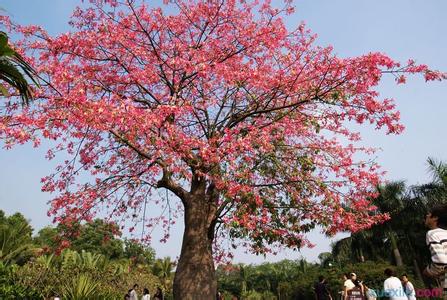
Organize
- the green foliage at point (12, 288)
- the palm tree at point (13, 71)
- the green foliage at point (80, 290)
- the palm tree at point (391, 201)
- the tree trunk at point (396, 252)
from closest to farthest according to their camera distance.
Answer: the palm tree at point (13, 71) → the green foliage at point (12, 288) → the green foliage at point (80, 290) → the tree trunk at point (396, 252) → the palm tree at point (391, 201)

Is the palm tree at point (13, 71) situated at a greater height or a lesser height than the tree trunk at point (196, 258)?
greater

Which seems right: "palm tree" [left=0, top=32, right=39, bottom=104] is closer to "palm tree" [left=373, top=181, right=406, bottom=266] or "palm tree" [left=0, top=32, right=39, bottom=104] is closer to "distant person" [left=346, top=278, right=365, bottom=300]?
"distant person" [left=346, top=278, right=365, bottom=300]

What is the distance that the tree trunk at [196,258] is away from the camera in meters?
9.65

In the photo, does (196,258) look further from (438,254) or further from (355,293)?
(438,254)

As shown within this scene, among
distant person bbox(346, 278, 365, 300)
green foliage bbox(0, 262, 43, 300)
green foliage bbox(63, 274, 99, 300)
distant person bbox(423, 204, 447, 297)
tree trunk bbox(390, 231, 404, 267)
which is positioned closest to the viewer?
distant person bbox(423, 204, 447, 297)

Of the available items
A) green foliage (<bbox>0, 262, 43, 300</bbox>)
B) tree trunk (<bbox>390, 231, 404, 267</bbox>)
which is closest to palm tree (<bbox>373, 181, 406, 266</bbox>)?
tree trunk (<bbox>390, 231, 404, 267</bbox>)

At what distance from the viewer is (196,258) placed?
988 centimetres

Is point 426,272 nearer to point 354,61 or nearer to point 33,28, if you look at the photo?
point 354,61

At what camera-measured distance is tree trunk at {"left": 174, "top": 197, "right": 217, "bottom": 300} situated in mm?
9648

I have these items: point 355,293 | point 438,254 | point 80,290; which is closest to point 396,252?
point 355,293

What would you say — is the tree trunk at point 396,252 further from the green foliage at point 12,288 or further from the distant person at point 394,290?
the green foliage at point 12,288

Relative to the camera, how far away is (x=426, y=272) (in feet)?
13.7

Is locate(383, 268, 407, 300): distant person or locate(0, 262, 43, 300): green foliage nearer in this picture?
locate(383, 268, 407, 300): distant person

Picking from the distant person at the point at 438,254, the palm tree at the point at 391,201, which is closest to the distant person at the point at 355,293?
the distant person at the point at 438,254
